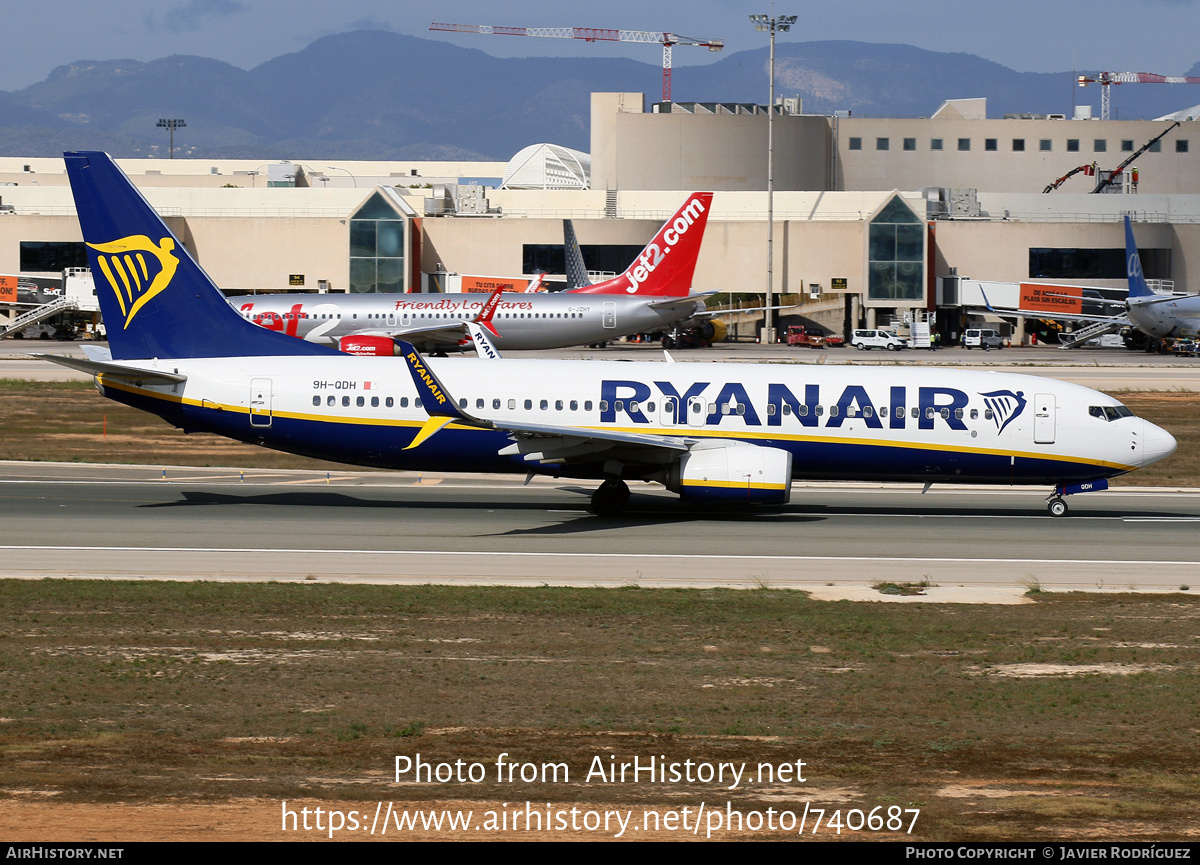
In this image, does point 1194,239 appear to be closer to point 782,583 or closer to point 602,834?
point 782,583

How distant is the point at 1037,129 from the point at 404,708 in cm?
15181

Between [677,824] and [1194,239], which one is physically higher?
[1194,239]

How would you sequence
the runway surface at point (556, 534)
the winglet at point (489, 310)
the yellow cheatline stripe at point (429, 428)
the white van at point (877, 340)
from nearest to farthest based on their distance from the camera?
the runway surface at point (556, 534)
the yellow cheatline stripe at point (429, 428)
the winglet at point (489, 310)
the white van at point (877, 340)

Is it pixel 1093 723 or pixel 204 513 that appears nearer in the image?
pixel 1093 723

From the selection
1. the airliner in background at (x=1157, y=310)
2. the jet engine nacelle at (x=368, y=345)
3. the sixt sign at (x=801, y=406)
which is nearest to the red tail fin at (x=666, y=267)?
the jet engine nacelle at (x=368, y=345)

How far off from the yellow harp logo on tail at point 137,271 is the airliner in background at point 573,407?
4 centimetres

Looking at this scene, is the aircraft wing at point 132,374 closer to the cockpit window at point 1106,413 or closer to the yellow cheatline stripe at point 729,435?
the yellow cheatline stripe at point 729,435

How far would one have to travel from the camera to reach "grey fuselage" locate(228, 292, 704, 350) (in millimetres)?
75812

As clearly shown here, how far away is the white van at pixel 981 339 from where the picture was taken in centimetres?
10750

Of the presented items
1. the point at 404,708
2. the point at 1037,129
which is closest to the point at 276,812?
the point at 404,708

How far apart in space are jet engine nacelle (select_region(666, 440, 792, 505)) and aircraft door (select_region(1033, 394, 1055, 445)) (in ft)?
21.9

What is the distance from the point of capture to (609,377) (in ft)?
113

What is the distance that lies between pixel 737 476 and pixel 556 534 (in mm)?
4708

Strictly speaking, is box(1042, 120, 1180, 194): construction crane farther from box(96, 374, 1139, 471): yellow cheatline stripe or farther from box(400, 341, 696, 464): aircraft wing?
box(400, 341, 696, 464): aircraft wing
